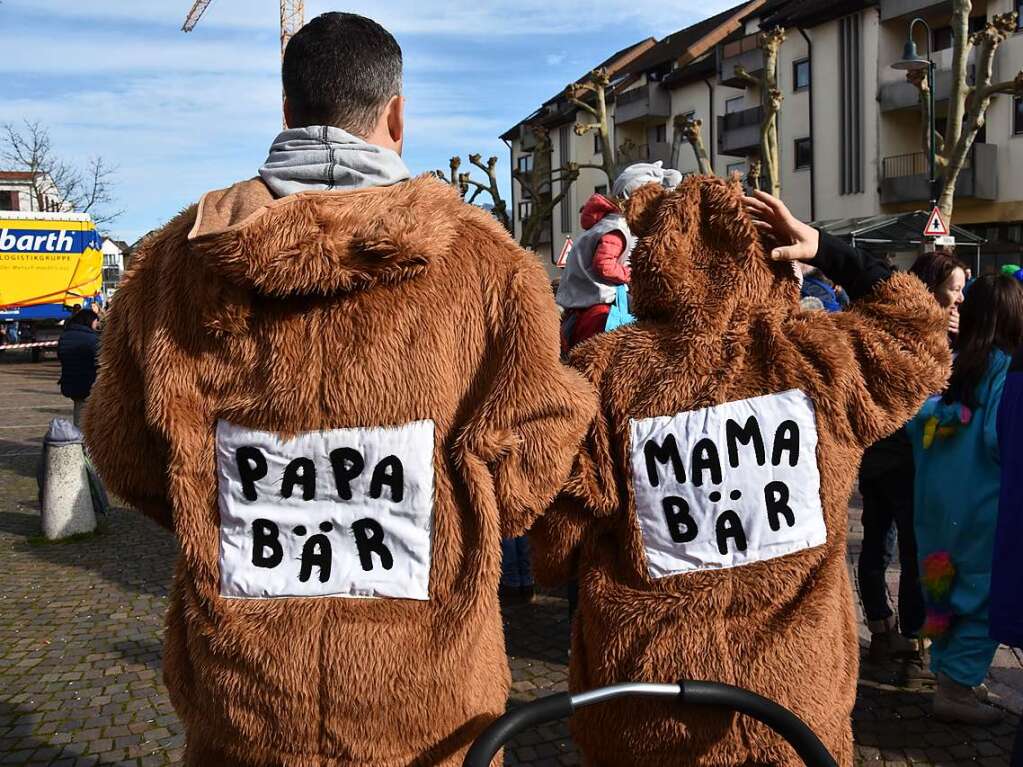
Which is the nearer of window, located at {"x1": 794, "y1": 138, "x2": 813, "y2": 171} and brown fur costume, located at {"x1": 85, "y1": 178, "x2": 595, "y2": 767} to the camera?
brown fur costume, located at {"x1": 85, "y1": 178, "x2": 595, "y2": 767}

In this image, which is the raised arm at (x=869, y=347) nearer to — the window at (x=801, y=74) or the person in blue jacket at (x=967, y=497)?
Result: the person in blue jacket at (x=967, y=497)

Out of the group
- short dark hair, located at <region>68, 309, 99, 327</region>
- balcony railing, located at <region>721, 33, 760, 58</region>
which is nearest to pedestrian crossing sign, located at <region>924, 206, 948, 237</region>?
short dark hair, located at <region>68, 309, 99, 327</region>

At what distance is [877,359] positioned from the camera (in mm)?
1968

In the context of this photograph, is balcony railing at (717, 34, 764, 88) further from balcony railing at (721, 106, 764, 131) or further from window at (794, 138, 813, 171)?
window at (794, 138, 813, 171)

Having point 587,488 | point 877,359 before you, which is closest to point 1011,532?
point 877,359

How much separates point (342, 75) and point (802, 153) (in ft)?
106

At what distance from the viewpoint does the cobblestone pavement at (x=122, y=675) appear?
11.9ft

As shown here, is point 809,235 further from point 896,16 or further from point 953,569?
point 896,16

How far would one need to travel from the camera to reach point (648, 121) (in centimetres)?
4238

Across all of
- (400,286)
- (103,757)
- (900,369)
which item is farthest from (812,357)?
(103,757)

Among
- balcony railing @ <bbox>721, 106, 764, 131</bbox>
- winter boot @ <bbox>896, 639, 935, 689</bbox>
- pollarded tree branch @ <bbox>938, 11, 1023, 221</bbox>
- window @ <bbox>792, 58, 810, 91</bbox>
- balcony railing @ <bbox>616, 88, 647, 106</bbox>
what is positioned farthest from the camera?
balcony railing @ <bbox>616, 88, 647, 106</bbox>

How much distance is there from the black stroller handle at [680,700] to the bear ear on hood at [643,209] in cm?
100

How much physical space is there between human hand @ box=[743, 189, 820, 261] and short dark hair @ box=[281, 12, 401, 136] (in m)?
0.83

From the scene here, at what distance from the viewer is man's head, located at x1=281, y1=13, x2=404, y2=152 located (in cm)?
168
